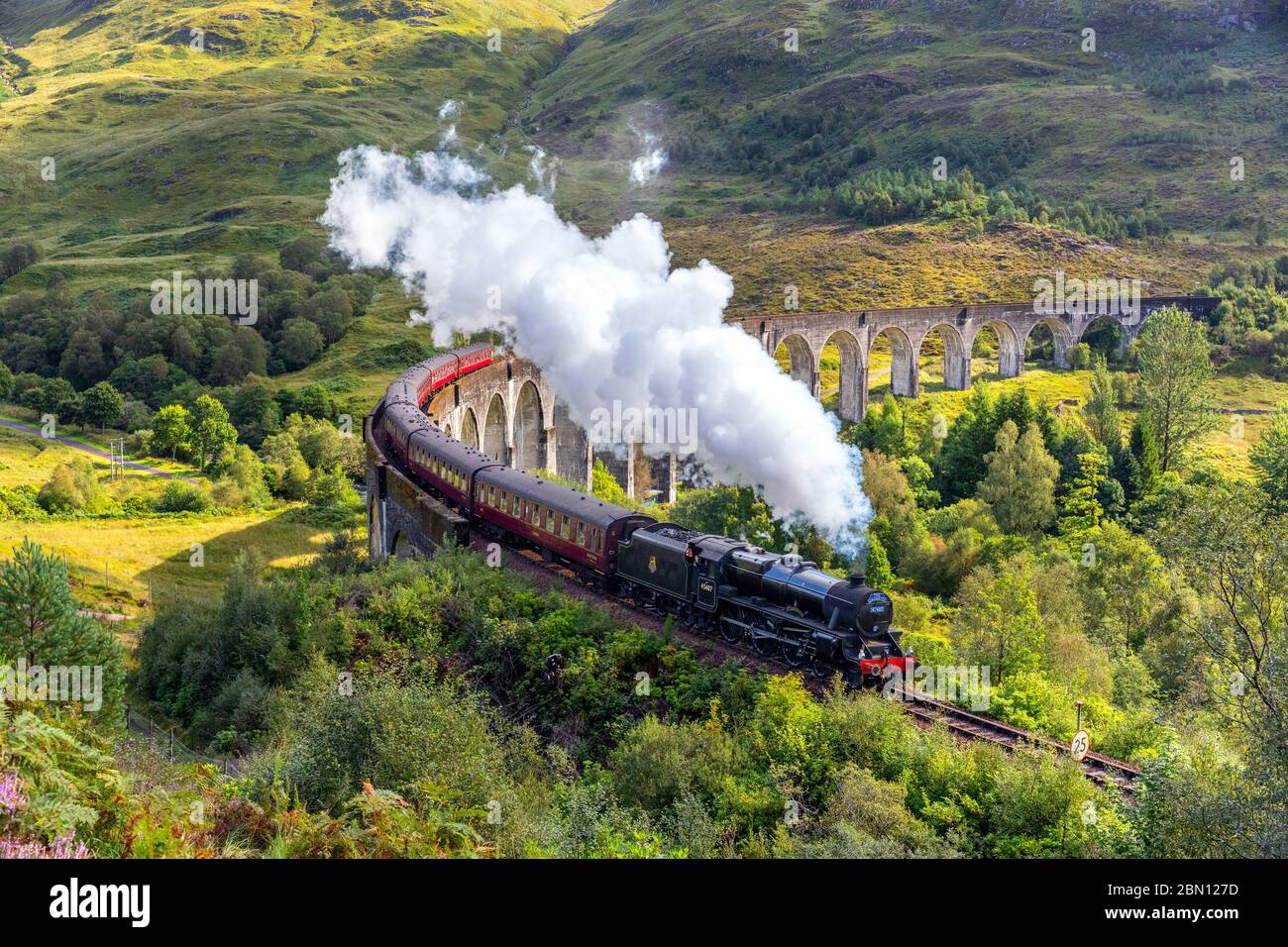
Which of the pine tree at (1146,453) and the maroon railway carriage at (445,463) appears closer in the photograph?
the maroon railway carriage at (445,463)

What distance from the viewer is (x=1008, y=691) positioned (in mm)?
23953

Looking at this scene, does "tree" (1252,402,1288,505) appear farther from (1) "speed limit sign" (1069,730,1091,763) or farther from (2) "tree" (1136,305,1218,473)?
(1) "speed limit sign" (1069,730,1091,763)

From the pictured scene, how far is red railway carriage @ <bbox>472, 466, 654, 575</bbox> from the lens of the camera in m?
28.4

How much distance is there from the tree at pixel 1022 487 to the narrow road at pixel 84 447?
50.6 m

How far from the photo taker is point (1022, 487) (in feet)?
177

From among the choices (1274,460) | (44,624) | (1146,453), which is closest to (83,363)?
(44,624)

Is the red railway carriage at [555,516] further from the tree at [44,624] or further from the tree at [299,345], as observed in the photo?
the tree at [299,345]

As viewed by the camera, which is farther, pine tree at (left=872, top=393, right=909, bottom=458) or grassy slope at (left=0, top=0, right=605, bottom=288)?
grassy slope at (left=0, top=0, right=605, bottom=288)

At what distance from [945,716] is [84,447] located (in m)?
73.5

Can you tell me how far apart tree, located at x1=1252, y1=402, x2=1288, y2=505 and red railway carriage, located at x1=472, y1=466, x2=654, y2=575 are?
135ft

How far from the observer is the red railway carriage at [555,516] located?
28.4 m

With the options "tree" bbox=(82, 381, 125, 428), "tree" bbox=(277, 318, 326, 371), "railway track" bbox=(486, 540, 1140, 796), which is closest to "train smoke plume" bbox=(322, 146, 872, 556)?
"railway track" bbox=(486, 540, 1140, 796)

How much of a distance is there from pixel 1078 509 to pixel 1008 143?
394 ft

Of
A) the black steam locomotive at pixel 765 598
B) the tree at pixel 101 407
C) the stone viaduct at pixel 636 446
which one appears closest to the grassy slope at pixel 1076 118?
the stone viaduct at pixel 636 446
